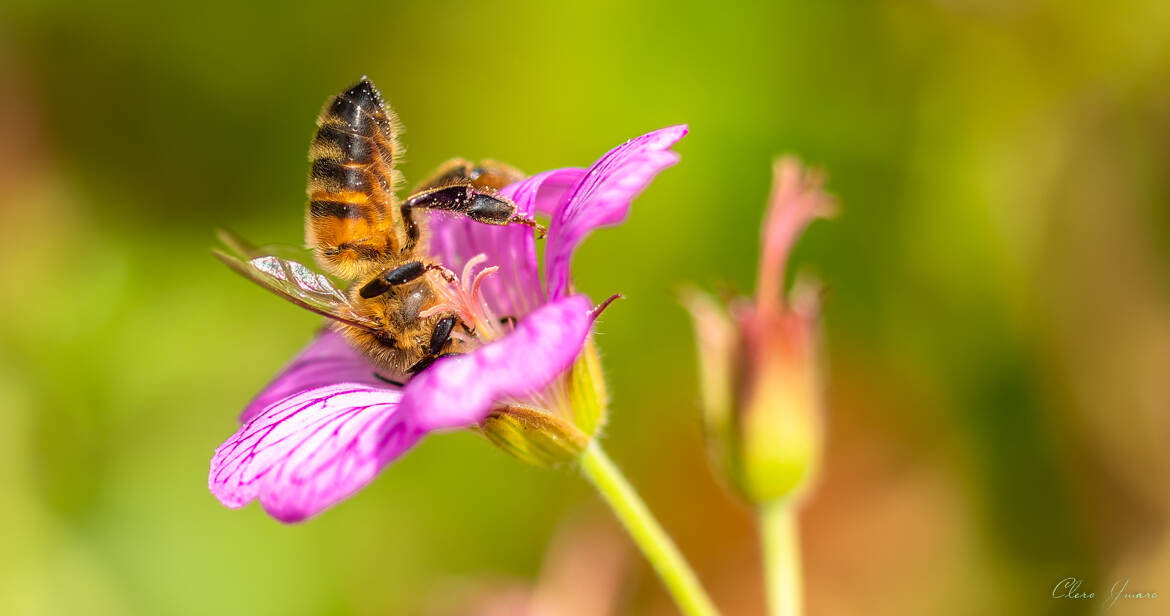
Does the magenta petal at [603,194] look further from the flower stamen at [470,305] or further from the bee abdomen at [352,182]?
the bee abdomen at [352,182]

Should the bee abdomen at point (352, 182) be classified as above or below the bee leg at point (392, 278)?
above

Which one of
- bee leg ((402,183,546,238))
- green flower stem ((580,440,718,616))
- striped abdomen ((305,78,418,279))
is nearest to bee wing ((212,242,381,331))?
striped abdomen ((305,78,418,279))

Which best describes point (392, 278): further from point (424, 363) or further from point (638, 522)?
point (638, 522)

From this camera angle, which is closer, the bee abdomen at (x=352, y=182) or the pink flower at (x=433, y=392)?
the pink flower at (x=433, y=392)

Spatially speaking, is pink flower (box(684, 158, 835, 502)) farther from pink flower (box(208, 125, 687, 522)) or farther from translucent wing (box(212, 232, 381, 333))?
translucent wing (box(212, 232, 381, 333))

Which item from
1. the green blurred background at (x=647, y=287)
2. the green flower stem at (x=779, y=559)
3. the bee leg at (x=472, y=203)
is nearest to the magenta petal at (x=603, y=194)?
the bee leg at (x=472, y=203)
